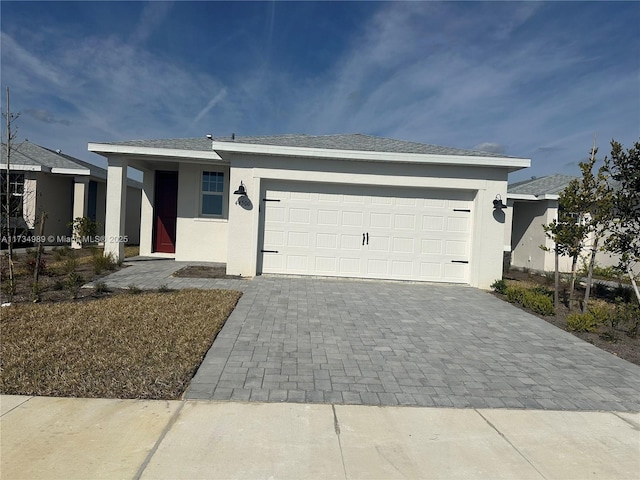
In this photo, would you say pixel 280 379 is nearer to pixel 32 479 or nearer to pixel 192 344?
pixel 192 344

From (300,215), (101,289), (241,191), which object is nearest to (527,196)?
(300,215)

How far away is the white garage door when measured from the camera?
413 inches

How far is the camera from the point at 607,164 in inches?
313

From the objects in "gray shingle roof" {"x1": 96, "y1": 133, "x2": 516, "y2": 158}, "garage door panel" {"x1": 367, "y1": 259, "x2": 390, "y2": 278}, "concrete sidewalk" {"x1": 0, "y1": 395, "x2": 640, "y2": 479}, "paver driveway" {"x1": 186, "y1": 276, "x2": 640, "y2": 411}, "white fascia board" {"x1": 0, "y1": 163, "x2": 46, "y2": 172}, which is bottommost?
"concrete sidewalk" {"x1": 0, "y1": 395, "x2": 640, "y2": 479}

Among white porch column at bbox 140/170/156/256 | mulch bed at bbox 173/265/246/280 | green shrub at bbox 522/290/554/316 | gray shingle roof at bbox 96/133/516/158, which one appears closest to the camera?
green shrub at bbox 522/290/554/316

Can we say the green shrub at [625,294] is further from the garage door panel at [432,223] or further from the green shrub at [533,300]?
the garage door panel at [432,223]

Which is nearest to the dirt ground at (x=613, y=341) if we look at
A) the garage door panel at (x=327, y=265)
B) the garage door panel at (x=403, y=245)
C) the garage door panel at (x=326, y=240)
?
the garage door panel at (x=403, y=245)

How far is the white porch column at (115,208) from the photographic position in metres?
11.9

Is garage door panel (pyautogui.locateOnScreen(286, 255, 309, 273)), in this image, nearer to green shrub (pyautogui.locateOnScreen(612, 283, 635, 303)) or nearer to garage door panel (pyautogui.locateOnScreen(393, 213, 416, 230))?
garage door panel (pyautogui.locateOnScreen(393, 213, 416, 230))

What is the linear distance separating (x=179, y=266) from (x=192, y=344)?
7.12 metres

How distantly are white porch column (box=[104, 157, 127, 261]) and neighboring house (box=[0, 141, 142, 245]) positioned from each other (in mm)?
4791

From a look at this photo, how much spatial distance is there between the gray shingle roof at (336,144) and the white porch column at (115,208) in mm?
739

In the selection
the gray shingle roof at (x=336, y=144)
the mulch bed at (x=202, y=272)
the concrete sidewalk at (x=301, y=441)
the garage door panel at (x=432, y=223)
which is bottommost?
the concrete sidewalk at (x=301, y=441)

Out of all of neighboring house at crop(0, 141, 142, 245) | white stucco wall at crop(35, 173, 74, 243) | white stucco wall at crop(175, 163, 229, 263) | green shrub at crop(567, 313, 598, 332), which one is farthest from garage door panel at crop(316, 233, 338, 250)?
white stucco wall at crop(35, 173, 74, 243)
